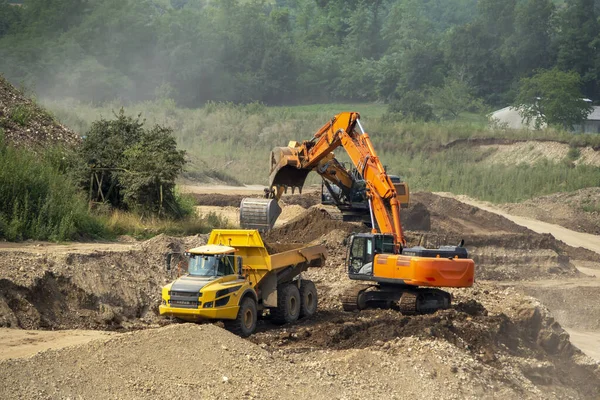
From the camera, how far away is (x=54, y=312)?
62.5ft

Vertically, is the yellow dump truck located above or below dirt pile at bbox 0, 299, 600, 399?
above

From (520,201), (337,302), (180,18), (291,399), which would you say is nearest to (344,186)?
(337,302)

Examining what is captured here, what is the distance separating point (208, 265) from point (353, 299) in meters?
4.29

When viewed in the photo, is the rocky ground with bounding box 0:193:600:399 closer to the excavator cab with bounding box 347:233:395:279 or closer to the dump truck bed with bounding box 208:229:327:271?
the excavator cab with bounding box 347:233:395:279

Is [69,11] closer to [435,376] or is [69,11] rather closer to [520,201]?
[520,201]

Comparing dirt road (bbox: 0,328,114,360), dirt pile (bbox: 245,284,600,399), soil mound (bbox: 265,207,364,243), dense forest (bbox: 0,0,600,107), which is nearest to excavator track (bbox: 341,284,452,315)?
dirt pile (bbox: 245,284,600,399)

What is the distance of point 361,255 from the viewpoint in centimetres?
2041

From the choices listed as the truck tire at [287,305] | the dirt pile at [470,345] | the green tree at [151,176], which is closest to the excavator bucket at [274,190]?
the dirt pile at [470,345]

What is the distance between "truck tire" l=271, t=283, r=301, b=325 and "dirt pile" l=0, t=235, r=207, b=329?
101 inches

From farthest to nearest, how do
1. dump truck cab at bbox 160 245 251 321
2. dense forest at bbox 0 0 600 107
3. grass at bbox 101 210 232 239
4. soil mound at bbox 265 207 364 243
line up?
dense forest at bbox 0 0 600 107 → soil mound at bbox 265 207 364 243 → grass at bbox 101 210 232 239 → dump truck cab at bbox 160 245 251 321

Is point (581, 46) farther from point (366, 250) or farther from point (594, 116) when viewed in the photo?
point (366, 250)

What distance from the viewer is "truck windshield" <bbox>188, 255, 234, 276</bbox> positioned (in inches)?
692

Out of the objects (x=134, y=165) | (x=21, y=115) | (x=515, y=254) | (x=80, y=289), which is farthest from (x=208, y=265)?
(x=515, y=254)

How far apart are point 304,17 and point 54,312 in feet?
304
